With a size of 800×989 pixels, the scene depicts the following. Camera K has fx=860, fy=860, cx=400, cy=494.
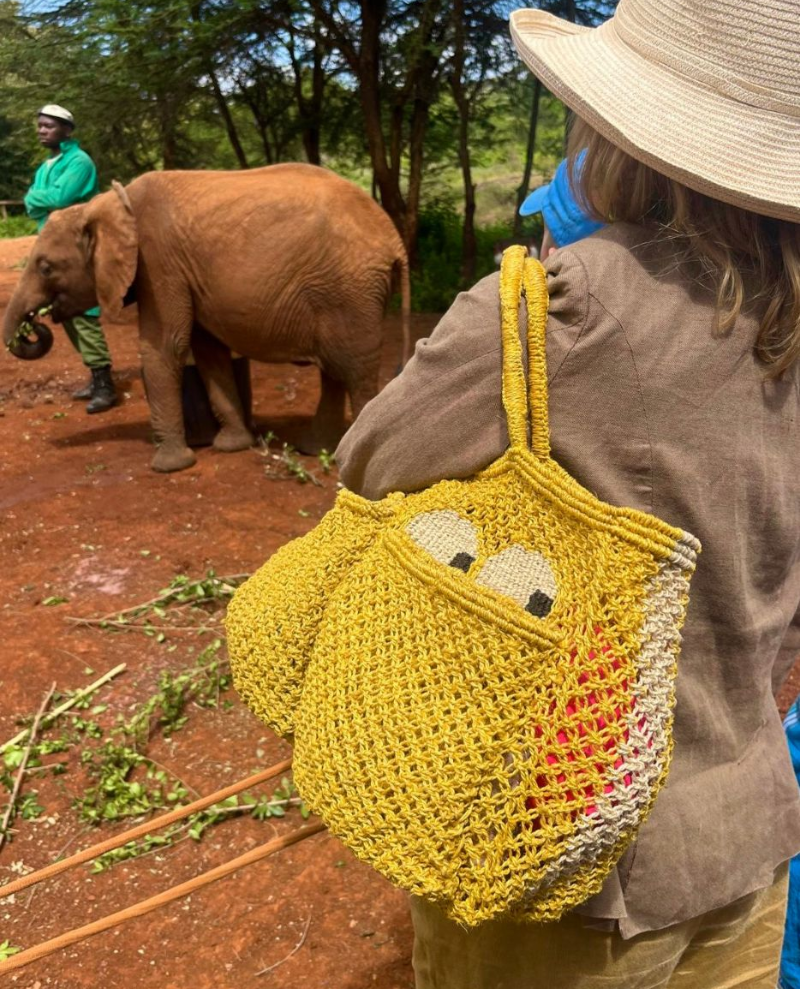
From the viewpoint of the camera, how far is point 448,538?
1.01 metres

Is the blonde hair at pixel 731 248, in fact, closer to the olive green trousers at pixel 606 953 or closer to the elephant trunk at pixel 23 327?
the olive green trousers at pixel 606 953

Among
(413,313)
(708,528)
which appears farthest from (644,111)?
(413,313)

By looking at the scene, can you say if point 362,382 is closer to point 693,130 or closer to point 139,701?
point 139,701

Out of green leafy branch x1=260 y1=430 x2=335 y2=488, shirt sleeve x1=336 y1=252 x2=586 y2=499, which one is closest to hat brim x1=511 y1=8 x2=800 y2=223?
shirt sleeve x1=336 y1=252 x2=586 y2=499

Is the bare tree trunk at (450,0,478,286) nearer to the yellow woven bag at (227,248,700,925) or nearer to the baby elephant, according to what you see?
the baby elephant

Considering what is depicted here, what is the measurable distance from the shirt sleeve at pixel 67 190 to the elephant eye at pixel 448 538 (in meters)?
6.16

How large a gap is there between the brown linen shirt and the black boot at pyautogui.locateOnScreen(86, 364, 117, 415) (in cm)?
606

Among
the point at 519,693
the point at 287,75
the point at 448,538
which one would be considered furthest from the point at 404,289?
the point at 287,75

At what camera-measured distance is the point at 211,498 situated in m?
5.16

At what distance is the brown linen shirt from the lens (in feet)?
3.13

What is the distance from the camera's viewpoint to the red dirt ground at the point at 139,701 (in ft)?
7.92

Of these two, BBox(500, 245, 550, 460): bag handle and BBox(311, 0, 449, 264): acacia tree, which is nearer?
BBox(500, 245, 550, 460): bag handle

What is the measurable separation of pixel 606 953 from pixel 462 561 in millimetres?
605

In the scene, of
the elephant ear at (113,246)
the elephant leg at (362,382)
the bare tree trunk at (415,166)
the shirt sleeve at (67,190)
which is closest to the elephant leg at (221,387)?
the elephant ear at (113,246)
